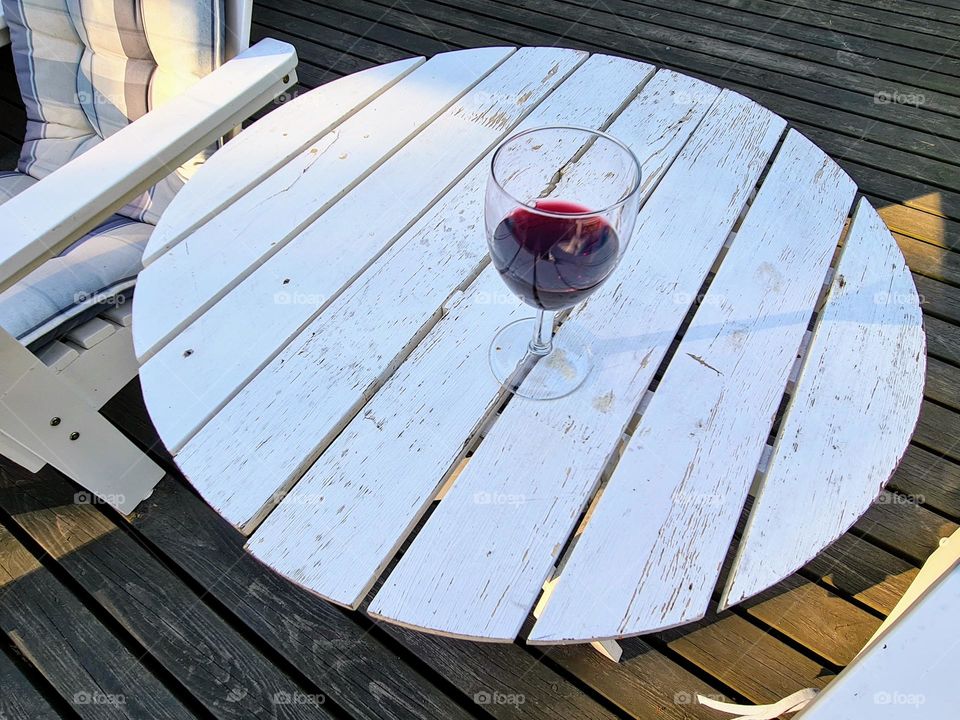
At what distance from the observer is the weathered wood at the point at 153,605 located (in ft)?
3.93

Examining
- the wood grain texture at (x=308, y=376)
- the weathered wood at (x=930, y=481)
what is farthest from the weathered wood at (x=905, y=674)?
the weathered wood at (x=930, y=481)

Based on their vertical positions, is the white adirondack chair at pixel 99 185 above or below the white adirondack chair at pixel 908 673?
below

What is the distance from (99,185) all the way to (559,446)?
80 cm

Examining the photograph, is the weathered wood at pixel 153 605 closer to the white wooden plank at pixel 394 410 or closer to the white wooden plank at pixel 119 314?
the white wooden plank at pixel 119 314

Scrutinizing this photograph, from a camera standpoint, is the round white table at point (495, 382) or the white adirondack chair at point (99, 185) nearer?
the round white table at point (495, 382)

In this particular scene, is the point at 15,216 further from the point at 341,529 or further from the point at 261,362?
the point at 341,529

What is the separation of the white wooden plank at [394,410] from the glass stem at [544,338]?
0.20 ft

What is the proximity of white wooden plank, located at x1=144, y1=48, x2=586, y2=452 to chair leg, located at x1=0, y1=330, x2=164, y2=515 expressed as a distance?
434 millimetres

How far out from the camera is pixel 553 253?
61 cm

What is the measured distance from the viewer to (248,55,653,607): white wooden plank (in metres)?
0.67

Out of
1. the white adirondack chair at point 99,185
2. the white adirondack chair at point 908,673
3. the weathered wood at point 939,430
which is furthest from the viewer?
the weathered wood at point 939,430

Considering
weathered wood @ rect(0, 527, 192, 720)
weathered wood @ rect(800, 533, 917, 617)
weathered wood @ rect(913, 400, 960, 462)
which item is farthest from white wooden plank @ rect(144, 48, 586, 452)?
weathered wood @ rect(913, 400, 960, 462)

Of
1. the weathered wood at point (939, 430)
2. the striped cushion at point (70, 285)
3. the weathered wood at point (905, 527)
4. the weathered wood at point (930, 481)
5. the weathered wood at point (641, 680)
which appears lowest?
the weathered wood at point (641, 680)

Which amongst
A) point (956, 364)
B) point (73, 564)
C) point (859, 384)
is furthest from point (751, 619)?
point (73, 564)
